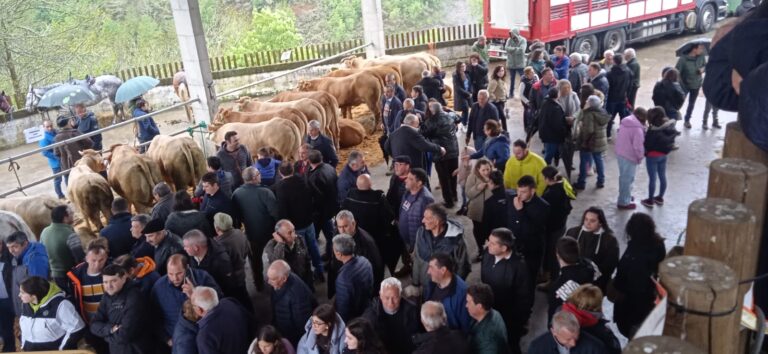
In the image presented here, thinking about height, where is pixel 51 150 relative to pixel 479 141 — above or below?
above

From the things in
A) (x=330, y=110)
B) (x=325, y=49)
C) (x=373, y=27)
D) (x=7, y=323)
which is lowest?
(x=7, y=323)

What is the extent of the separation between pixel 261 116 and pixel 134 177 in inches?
115

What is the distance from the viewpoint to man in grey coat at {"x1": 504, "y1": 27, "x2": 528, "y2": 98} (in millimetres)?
14469

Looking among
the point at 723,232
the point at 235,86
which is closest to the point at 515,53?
the point at 235,86

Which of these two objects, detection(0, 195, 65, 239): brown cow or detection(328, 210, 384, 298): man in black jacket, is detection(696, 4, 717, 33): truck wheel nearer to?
detection(328, 210, 384, 298): man in black jacket

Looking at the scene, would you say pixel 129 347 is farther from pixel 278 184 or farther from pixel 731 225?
pixel 731 225

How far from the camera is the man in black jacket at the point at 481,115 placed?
30.7 feet

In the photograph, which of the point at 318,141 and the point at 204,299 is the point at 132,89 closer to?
the point at 318,141

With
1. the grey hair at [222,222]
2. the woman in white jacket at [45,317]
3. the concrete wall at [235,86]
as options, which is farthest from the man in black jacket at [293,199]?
the concrete wall at [235,86]

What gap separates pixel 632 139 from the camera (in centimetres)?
790

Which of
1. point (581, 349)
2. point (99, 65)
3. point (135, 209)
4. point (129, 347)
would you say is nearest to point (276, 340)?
point (129, 347)

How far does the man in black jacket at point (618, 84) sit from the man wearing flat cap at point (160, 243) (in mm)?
7843

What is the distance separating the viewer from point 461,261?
5.47 metres

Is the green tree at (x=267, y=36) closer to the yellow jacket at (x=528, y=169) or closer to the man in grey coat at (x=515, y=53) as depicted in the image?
the man in grey coat at (x=515, y=53)
